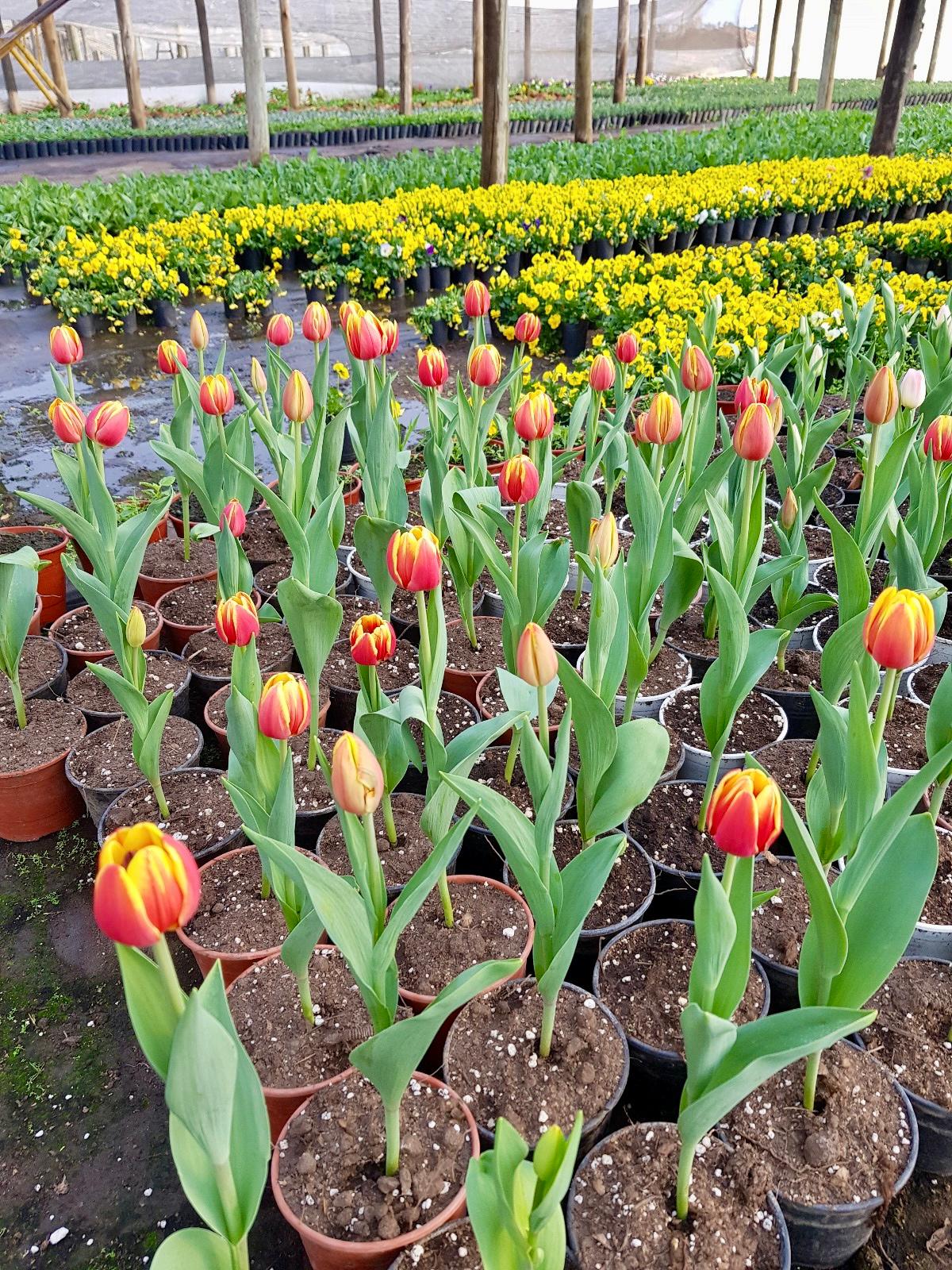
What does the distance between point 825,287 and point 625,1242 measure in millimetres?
5659

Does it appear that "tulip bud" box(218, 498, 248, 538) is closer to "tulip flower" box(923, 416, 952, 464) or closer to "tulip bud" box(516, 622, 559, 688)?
"tulip bud" box(516, 622, 559, 688)

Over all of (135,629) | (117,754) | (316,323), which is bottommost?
(117,754)

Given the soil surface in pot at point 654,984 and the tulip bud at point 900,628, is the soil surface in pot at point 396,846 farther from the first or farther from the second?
the tulip bud at point 900,628

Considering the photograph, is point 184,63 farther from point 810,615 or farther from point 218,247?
point 810,615

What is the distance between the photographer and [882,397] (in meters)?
1.90

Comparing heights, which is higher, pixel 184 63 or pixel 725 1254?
pixel 184 63

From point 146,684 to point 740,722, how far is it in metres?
1.63

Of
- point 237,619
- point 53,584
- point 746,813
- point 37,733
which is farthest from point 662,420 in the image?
point 53,584

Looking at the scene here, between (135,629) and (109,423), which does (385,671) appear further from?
(109,423)

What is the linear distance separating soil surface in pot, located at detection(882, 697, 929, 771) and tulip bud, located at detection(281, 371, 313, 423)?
5.16ft

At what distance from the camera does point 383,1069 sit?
4.14 feet

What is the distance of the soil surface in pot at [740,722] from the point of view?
244cm

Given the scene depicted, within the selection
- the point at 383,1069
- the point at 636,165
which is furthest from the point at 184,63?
the point at 383,1069

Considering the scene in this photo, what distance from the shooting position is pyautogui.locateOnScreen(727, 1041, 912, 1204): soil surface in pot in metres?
1.46
